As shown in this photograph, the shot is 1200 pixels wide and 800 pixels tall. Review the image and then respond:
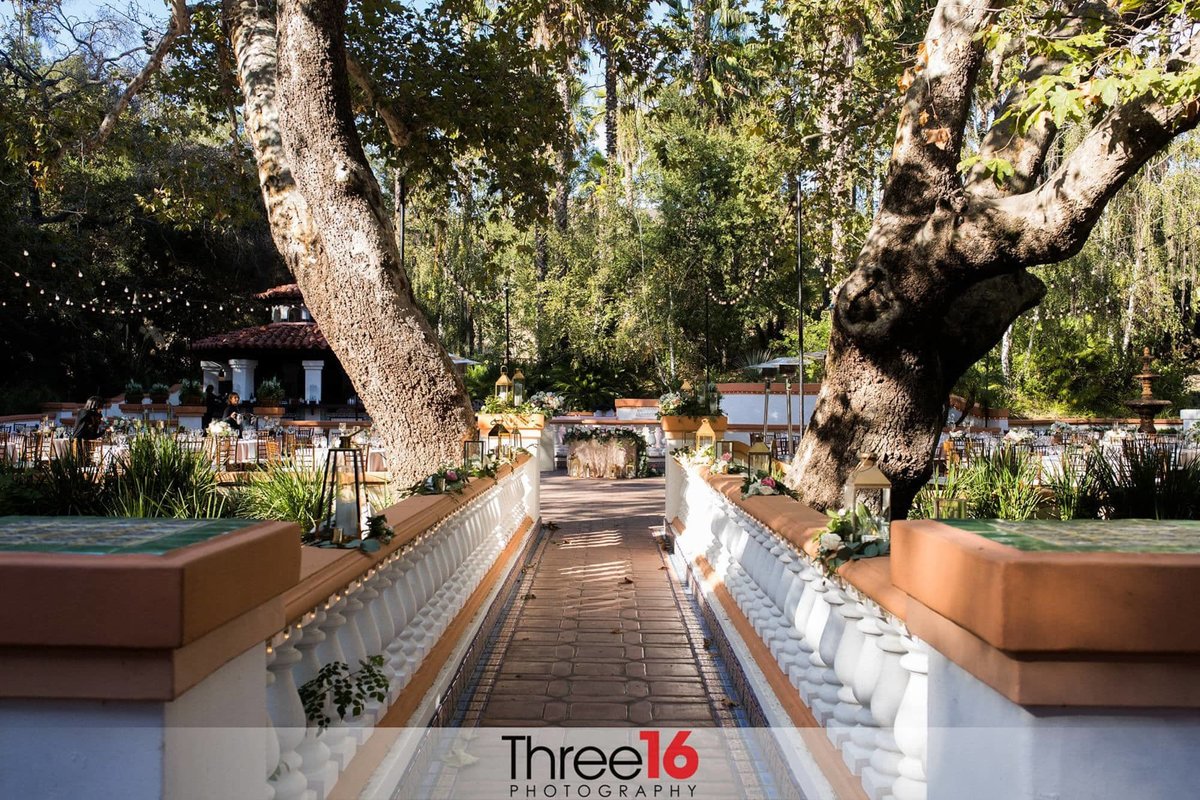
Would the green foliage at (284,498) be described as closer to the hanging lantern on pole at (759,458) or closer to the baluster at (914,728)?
the baluster at (914,728)

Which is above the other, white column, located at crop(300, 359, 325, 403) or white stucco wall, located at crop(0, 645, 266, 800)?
white column, located at crop(300, 359, 325, 403)

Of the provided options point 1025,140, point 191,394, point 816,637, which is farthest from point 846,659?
point 191,394

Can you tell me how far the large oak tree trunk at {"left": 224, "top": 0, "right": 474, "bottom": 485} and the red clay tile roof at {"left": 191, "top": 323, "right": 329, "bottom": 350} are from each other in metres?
21.6

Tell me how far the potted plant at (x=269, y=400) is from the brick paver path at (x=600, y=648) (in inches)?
632

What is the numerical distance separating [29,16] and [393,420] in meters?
8.26

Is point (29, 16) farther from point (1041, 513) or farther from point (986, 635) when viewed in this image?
point (986, 635)

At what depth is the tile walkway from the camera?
5207mm

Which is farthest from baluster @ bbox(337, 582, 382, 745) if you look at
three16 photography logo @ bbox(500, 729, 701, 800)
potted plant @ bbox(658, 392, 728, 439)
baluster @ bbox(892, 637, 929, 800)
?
potted plant @ bbox(658, 392, 728, 439)

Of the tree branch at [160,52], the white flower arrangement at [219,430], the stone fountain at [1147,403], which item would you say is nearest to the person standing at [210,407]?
the white flower arrangement at [219,430]

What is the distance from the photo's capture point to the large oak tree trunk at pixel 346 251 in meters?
8.52

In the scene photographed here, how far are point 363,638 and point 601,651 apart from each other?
280cm

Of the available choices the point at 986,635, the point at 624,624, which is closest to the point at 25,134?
the point at 624,624

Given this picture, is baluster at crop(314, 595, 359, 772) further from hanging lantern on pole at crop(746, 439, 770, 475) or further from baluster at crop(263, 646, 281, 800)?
hanging lantern on pole at crop(746, 439, 770, 475)

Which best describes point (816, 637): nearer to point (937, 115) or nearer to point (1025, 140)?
point (937, 115)
